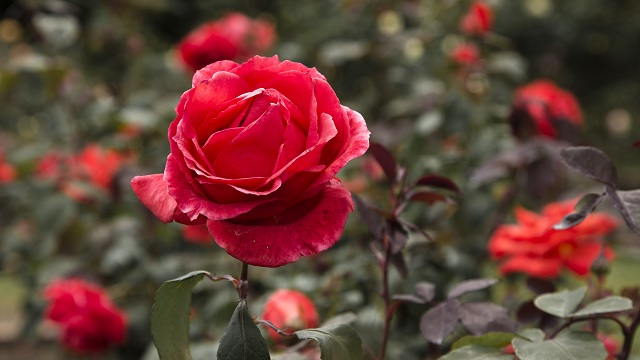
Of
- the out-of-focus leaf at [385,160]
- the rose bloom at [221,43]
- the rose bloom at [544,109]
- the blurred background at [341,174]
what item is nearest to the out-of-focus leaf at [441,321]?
the out-of-focus leaf at [385,160]

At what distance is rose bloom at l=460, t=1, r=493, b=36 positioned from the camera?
155cm

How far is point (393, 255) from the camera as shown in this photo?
Answer: 62 cm

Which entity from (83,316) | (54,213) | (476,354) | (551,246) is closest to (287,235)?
(476,354)

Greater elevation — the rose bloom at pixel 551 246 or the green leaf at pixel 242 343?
the green leaf at pixel 242 343

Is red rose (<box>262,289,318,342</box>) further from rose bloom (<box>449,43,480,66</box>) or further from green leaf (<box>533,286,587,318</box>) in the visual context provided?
rose bloom (<box>449,43,480,66</box>)

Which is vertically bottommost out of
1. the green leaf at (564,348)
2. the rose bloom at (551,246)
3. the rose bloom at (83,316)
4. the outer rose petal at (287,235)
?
the rose bloom at (83,316)

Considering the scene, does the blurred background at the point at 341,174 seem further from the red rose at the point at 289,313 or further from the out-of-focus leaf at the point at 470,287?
the out-of-focus leaf at the point at 470,287

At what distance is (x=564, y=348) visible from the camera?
48 centimetres

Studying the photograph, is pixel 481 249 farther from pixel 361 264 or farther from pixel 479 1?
pixel 479 1

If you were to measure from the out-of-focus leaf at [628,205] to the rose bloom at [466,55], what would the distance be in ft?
3.66

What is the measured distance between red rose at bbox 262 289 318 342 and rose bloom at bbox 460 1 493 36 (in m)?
0.98

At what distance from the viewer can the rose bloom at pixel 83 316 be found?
1.11 metres

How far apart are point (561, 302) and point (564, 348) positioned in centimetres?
7

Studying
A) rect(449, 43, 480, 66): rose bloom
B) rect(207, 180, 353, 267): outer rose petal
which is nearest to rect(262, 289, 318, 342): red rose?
rect(207, 180, 353, 267): outer rose petal
